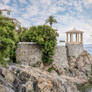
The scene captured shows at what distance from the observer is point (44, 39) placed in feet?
61.2

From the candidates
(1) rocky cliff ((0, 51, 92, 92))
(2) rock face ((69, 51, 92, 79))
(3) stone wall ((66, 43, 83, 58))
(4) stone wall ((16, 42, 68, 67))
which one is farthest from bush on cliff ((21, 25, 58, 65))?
(2) rock face ((69, 51, 92, 79))

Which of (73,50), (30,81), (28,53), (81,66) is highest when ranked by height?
(73,50)

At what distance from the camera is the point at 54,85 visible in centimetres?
1122

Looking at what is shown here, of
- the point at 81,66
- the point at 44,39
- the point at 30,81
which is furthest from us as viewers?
the point at 81,66

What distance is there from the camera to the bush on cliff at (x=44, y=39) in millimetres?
18359

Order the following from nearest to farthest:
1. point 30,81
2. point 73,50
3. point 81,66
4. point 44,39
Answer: point 30,81
point 44,39
point 81,66
point 73,50

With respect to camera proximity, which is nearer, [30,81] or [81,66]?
[30,81]

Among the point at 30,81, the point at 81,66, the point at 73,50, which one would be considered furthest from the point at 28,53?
the point at 81,66

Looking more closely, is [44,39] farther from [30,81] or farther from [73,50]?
[30,81]

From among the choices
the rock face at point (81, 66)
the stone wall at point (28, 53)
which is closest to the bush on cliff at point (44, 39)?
the stone wall at point (28, 53)

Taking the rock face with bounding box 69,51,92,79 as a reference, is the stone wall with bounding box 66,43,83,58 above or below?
above

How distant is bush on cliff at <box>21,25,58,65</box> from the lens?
18.4 meters

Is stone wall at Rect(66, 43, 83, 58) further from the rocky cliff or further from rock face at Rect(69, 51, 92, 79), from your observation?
the rocky cliff

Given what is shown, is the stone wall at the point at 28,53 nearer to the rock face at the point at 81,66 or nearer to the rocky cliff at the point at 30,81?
the rocky cliff at the point at 30,81
